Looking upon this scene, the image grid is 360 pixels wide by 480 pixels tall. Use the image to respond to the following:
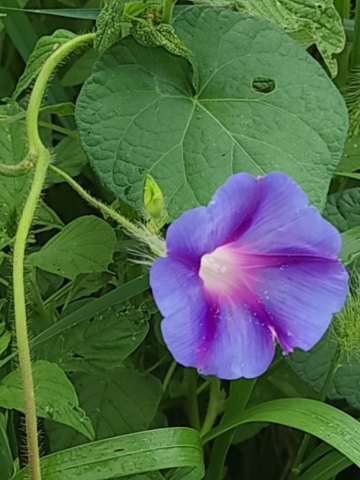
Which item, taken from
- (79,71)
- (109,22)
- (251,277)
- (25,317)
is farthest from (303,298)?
(79,71)

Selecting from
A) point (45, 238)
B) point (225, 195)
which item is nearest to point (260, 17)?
point (225, 195)

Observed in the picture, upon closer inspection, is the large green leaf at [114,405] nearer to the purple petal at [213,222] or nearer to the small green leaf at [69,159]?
the small green leaf at [69,159]

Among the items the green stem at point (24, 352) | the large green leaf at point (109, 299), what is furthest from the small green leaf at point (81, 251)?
the green stem at point (24, 352)

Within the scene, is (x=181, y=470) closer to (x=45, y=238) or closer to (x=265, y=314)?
(x=265, y=314)

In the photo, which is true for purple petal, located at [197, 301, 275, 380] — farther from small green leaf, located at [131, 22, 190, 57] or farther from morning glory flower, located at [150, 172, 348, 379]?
small green leaf, located at [131, 22, 190, 57]

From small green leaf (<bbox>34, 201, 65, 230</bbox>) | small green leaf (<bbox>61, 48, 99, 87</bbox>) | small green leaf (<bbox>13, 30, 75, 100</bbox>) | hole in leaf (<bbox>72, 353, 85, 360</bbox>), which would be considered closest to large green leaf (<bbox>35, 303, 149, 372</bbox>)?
hole in leaf (<bbox>72, 353, 85, 360</bbox>)

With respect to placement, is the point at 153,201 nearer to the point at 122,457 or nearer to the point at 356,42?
the point at 122,457

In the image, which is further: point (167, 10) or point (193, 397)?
point (193, 397)
